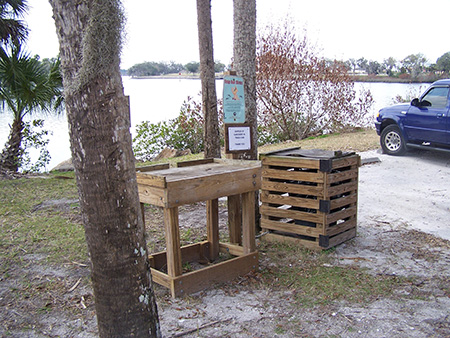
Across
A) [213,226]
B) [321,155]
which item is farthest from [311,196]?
[213,226]

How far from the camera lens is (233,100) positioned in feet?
16.4

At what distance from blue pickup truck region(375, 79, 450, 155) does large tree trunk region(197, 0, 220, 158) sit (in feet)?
18.9

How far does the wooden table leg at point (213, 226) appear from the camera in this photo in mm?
4672

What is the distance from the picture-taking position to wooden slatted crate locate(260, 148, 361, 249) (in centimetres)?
489

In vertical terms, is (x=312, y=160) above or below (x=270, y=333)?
above

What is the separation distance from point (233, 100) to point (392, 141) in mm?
7008

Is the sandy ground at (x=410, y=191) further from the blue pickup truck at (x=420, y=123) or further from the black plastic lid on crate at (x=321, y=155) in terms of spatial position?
the black plastic lid on crate at (x=321, y=155)

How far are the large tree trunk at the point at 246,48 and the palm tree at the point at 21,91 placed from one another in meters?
6.26

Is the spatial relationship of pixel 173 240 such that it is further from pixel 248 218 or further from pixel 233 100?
pixel 233 100

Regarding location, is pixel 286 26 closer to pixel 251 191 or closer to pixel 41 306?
pixel 251 191

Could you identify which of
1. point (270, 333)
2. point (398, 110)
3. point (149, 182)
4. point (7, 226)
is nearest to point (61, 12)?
point (149, 182)

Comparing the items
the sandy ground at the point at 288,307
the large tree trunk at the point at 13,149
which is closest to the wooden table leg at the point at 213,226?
the sandy ground at the point at 288,307

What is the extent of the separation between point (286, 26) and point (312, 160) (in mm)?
10623

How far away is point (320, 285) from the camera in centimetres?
409
